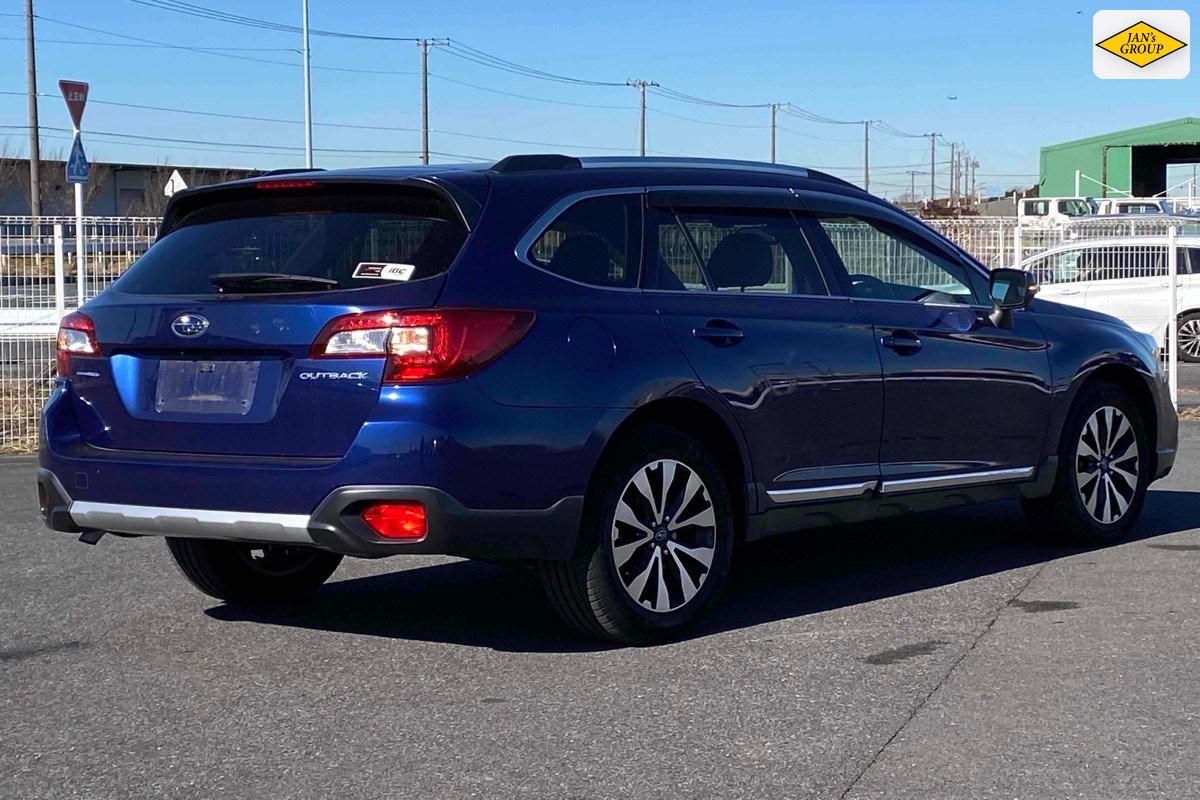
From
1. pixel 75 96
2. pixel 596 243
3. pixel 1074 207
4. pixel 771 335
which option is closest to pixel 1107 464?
pixel 771 335

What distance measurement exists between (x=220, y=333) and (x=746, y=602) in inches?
94.8

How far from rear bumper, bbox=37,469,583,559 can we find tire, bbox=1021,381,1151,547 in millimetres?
3109

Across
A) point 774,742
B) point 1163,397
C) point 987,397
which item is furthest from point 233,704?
point 1163,397

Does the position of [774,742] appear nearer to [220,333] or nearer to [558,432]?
[558,432]

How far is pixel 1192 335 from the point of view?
21.5 metres

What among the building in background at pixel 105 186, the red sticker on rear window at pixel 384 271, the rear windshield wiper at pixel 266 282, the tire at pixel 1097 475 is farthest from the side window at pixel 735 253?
the building in background at pixel 105 186

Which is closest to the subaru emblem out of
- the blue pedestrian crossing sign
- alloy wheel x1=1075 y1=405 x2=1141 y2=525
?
alloy wheel x1=1075 y1=405 x2=1141 y2=525

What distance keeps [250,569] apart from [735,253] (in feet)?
7.51

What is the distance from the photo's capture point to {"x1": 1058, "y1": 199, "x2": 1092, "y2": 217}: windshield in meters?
45.9

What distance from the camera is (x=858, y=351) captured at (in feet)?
22.3

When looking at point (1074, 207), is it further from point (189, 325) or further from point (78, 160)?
point (189, 325)

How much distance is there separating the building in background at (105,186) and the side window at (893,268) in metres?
56.3

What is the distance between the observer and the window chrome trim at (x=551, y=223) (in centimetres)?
578

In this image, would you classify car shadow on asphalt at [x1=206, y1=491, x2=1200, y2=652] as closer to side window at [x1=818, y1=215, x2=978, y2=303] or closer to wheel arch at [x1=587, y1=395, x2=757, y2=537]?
wheel arch at [x1=587, y1=395, x2=757, y2=537]
